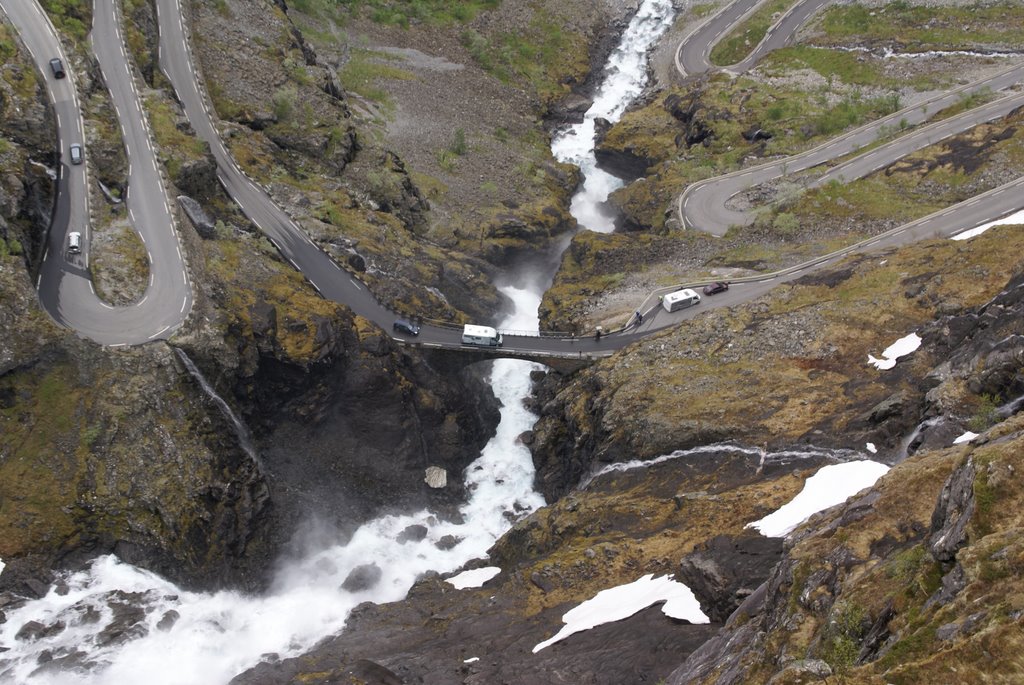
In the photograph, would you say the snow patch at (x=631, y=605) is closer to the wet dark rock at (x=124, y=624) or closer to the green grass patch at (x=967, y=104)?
the wet dark rock at (x=124, y=624)

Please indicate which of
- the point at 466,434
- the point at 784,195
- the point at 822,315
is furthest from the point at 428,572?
the point at 784,195

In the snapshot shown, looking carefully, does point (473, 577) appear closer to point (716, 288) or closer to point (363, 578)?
point (363, 578)

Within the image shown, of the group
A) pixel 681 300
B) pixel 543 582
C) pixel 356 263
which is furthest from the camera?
pixel 356 263

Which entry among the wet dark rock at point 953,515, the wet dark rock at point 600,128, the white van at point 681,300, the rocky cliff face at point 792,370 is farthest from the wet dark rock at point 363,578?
the wet dark rock at point 600,128

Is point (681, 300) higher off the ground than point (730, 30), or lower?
lower

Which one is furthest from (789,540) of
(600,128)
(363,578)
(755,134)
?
(600,128)

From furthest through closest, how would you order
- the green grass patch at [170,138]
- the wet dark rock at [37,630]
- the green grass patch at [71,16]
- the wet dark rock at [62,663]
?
the green grass patch at [71,16] → the green grass patch at [170,138] → the wet dark rock at [37,630] → the wet dark rock at [62,663]

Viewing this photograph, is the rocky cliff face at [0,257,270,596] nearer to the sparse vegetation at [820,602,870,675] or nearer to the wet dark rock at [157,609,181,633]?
the wet dark rock at [157,609,181,633]

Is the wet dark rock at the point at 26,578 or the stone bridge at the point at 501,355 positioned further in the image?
the stone bridge at the point at 501,355
